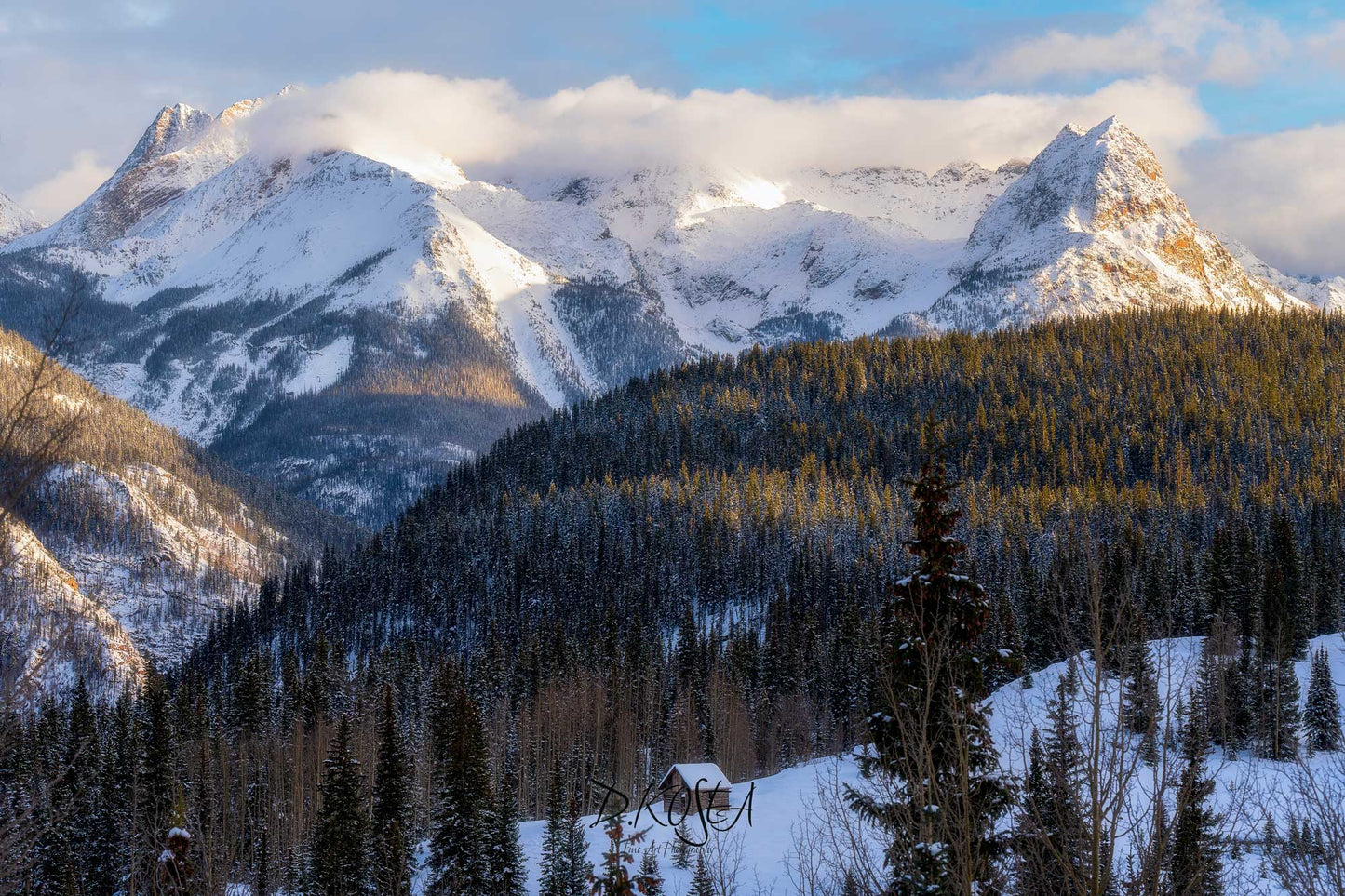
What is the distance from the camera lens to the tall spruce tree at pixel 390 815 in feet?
159

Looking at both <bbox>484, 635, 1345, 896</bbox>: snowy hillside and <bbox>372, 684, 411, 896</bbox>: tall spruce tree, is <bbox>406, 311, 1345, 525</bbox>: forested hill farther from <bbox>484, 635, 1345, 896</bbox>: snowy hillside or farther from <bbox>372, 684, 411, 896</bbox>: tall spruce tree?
<bbox>372, 684, 411, 896</bbox>: tall spruce tree

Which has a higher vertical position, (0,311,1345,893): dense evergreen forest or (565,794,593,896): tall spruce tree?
(0,311,1345,893): dense evergreen forest

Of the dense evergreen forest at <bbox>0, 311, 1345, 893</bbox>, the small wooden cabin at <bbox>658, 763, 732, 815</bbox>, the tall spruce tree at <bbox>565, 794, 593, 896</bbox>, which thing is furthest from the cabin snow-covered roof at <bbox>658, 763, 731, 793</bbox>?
the tall spruce tree at <bbox>565, 794, 593, 896</bbox>

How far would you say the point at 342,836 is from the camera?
164 feet

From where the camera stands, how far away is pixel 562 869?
48.6 metres

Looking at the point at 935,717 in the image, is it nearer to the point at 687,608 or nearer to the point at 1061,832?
the point at 1061,832

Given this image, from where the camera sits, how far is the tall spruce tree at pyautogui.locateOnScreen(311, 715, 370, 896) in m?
49.1

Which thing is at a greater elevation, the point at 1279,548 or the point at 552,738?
the point at 1279,548

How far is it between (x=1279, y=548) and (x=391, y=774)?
85.1 m

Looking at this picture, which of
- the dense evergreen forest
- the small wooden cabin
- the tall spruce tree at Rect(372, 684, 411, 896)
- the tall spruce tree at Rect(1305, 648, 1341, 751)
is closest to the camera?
the tall spruce tree at Rect(372, 684, 411, 896)

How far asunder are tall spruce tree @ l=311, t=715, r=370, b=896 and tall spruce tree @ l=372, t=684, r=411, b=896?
2.83 ft

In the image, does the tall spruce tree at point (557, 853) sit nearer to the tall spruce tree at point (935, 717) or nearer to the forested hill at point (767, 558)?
the forested hill at point (767, 558)

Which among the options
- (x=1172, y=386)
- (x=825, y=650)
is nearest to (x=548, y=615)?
(x=825, y=650)

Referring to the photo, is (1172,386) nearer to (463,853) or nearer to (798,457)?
(798,457)
